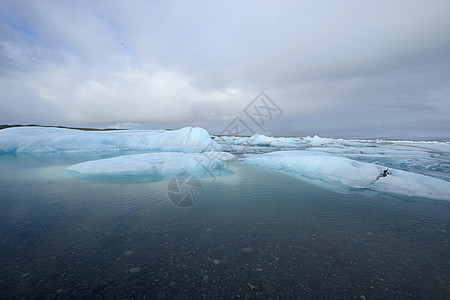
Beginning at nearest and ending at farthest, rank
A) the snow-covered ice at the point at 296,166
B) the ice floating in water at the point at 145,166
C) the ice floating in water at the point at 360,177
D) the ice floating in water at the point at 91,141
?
the ice floating in water at the point at 360,177 → the snow-covered ice at the point at 296,166 → the ice floating in water at the point at 145,166 → the ice floating in water at the point at 91,141

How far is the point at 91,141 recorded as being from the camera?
2084 centimetres

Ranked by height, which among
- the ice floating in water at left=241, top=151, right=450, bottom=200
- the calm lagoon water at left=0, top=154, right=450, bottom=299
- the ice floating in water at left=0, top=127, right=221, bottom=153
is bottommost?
the calm lagoon water at left=0, top=154, right=450, bottom=299

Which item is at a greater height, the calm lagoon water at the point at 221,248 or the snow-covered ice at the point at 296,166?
the snow-covered ice at the point at 296,166

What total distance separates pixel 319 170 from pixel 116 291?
9.65 m

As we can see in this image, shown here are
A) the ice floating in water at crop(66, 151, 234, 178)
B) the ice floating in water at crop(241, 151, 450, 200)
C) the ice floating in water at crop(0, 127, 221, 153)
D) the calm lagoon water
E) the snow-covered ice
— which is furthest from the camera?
the ice floating in water at crop(0, 127, 221, 153)

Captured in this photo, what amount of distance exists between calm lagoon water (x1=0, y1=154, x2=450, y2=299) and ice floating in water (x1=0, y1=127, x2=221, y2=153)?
58.7 feet

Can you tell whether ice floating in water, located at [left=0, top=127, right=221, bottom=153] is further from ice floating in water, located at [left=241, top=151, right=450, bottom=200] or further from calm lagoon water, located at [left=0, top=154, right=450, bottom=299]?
calm lagoon water, located at [left=0, top=154, right=450, bottom=299]

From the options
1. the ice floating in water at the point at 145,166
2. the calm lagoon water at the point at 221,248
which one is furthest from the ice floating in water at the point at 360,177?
the ice floating in water at the point at 145,166

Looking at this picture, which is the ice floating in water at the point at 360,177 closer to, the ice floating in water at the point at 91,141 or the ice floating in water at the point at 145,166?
the ice floating in water at the point at 145,166

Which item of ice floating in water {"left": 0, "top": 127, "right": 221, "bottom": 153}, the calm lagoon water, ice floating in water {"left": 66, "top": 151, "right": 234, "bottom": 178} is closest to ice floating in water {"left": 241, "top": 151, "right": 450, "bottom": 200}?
the calm lagoon water

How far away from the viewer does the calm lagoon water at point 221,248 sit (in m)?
2.14

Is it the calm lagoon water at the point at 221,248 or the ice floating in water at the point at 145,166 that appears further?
the ice floating in water at the point at 145,166

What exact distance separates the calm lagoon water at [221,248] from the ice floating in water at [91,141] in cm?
1790

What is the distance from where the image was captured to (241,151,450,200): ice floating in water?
605cm
